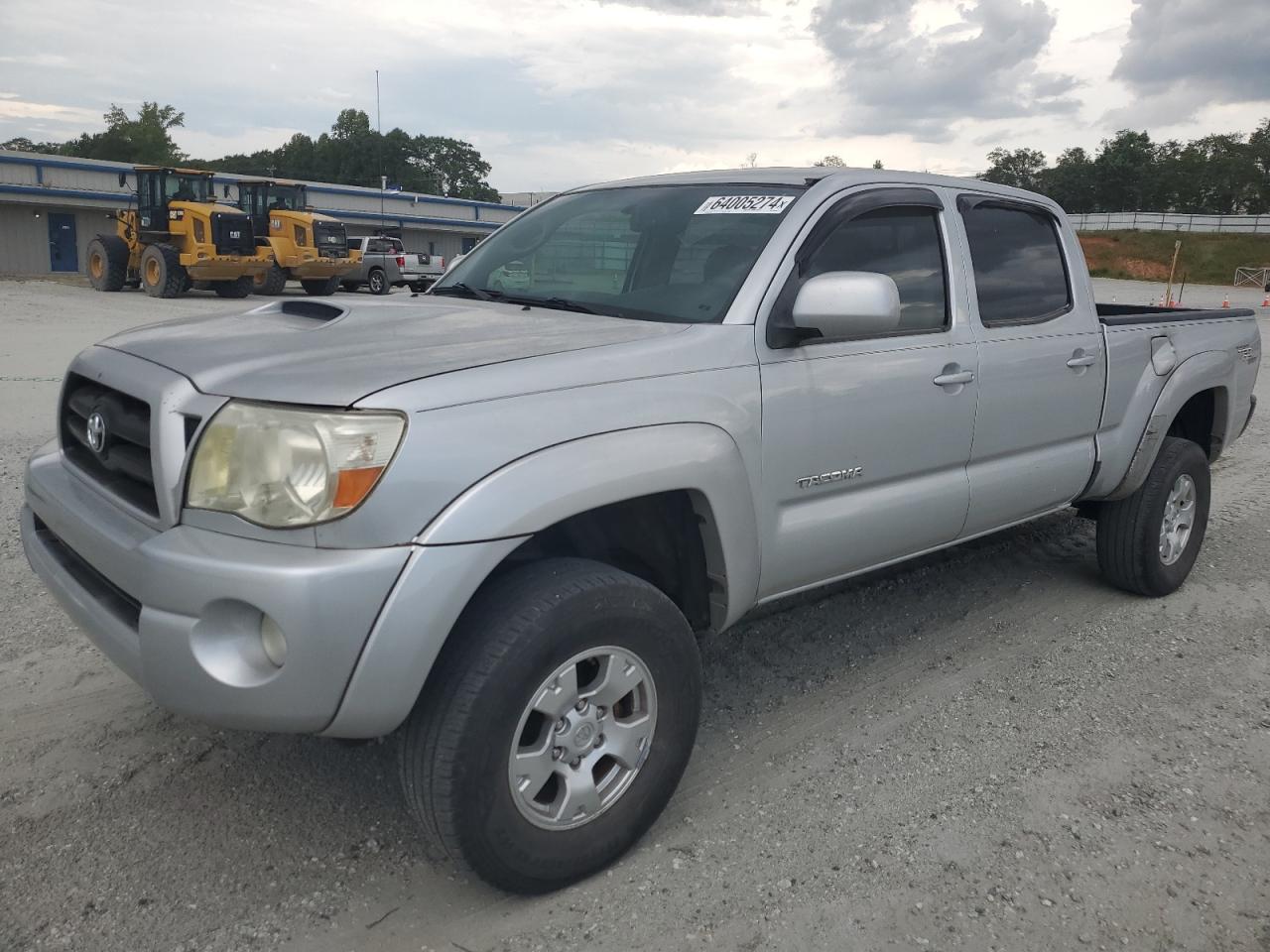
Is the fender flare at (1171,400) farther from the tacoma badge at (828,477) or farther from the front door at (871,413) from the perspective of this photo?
the tacoma badge at (828,477)

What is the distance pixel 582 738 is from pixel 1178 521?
3637mm

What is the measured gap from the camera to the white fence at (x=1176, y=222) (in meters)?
64.8

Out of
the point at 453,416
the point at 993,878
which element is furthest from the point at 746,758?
the point at 453,416

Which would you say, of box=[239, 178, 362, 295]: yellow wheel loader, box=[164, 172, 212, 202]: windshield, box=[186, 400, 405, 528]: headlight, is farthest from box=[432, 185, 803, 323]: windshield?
box=[164, 172, 212, 202]: windshield

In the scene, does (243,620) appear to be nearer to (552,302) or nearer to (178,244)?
(552,302)

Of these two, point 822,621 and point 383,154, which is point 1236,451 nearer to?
point 822,621

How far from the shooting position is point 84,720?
11.0 feet

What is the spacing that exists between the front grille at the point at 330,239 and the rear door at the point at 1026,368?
22917 millimetres

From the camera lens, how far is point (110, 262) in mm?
23719

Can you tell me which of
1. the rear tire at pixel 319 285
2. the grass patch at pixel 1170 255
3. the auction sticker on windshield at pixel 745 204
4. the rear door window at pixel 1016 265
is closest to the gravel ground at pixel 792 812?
the rear door window at pixel 1016 265

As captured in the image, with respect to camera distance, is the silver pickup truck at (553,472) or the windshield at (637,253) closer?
the silver pickup truck at (553,472)

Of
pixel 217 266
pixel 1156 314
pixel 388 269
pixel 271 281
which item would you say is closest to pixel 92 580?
pixel 1156 314

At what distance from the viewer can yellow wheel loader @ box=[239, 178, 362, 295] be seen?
24.4 metres

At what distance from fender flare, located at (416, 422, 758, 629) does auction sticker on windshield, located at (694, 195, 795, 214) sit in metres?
0.89
